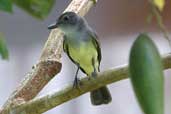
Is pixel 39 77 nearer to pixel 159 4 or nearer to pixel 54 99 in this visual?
pixel 54 99

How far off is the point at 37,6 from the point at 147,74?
0.09 meters

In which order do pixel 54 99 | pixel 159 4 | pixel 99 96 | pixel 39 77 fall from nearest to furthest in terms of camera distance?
pixel 159 4 < pixel 54 99 < pixel 39 77 < pixel 99 96

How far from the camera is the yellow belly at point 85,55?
5.07 feet

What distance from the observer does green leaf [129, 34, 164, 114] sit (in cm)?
27

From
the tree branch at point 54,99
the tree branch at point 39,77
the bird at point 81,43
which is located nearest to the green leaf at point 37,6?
the tree branch at point 54,99

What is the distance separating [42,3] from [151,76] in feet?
0.29

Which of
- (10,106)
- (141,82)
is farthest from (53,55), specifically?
(141,82)

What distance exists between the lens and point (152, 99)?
27cm

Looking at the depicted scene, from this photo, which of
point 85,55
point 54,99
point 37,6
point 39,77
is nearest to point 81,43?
point 85,55

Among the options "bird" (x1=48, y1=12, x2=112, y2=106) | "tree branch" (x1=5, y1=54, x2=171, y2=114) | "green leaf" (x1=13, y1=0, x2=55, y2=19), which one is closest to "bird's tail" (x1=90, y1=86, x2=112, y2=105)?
"bird" (x1=48, y1=12, x2=112, y2=106)

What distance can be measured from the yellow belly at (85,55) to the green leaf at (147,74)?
125 cm

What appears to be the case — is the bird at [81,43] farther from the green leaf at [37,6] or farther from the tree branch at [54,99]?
the green leaf at [37,6]

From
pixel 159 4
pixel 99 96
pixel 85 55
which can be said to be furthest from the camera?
pixel 85 55

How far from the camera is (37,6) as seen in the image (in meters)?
0.31
